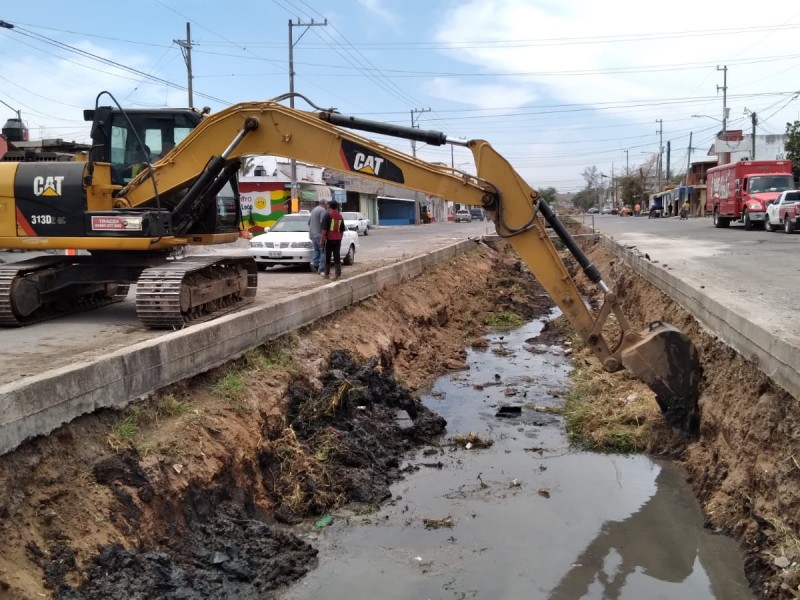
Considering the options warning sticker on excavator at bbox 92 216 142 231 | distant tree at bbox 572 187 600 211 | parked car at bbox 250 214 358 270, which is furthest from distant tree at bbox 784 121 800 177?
distant tree at bbox 572 187 600 211

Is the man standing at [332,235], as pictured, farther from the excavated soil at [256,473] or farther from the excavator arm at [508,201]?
the excavator arm at [508,201]

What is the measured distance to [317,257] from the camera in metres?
16.2

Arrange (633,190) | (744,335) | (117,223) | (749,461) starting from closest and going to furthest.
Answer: (749,461) < (744,335) < (117,223) < (633,190)

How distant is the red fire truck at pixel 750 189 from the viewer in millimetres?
31219

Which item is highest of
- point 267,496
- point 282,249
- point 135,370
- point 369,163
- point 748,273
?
point 369,163

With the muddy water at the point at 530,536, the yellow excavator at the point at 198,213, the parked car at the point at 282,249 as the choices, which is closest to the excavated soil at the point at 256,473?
the muddy water at the point at 530,536

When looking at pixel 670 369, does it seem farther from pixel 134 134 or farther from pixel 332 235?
pixel 332 235

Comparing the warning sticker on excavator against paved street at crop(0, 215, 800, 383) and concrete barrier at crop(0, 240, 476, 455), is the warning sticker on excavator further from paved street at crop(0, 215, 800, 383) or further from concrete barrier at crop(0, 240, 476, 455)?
concrete barrier at crop(0, 240, 476, 455)

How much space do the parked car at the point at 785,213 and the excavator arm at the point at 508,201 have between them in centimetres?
2193

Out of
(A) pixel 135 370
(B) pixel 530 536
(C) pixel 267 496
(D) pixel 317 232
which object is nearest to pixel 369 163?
(A) pixel 135 370

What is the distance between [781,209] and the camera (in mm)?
27828

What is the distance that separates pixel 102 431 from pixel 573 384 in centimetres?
804

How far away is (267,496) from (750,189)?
3172 centimetres

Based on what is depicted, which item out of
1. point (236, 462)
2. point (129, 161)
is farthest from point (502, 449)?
point (129, 161)
